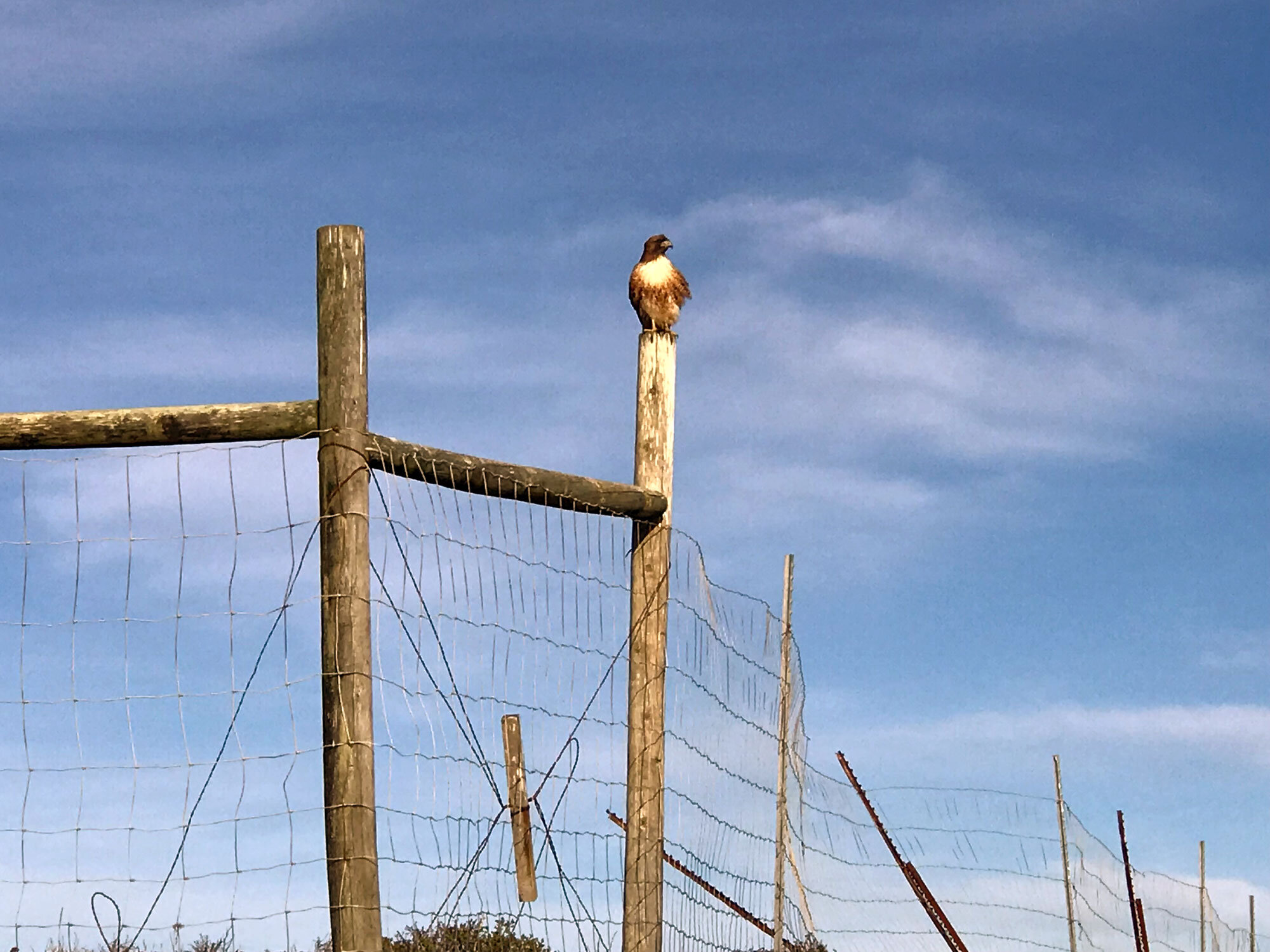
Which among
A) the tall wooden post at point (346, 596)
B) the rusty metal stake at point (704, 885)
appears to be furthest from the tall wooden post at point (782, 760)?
the tall wooden post at point (346, 596)

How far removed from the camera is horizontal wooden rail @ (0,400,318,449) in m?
7.52

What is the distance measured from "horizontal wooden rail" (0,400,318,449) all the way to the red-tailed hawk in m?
3.41

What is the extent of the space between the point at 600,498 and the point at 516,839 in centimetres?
217

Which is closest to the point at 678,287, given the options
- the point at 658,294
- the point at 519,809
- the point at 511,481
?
the point at 658,294

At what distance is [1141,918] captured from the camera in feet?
68.9

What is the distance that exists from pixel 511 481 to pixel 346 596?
5.23 ft

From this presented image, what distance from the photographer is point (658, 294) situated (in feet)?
34.2

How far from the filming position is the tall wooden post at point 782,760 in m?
11.1

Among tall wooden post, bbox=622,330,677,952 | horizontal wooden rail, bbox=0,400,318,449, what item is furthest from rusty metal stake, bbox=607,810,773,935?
horizontal wooden rail, bbox=0,400,318,449

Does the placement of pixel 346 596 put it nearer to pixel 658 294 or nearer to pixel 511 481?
pixel 511 481

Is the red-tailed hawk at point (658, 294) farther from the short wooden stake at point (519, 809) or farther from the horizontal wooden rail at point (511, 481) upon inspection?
the short wooden stake at point (519, 809)

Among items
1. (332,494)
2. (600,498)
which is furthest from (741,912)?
(332,494)

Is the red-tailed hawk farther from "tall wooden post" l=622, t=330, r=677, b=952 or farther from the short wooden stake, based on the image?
the short wooden stake

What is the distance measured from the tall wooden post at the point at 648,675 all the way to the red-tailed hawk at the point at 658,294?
1.42 feet
